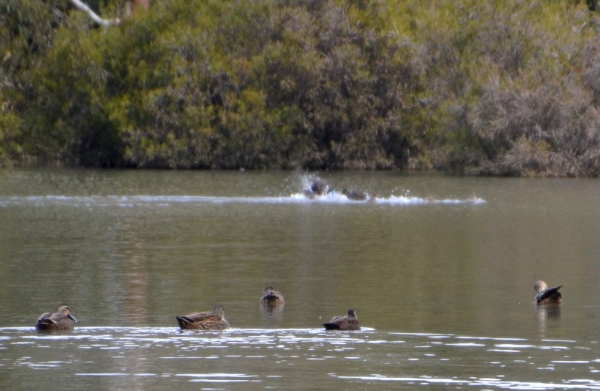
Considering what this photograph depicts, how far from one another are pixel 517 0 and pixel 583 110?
7.55 meters

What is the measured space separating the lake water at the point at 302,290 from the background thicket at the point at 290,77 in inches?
737

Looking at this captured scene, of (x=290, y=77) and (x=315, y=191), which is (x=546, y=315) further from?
(x=290, y=77)

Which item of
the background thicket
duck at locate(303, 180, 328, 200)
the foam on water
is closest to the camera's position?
the foam on water

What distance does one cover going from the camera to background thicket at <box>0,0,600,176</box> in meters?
52.4

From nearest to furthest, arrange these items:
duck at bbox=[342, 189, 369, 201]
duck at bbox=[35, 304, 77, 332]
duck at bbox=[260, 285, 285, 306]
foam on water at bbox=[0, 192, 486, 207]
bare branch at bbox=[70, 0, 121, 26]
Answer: duck at bbox=[35, 304, 77, 332] < duck at bbox=[260, 285, 285, 306] < foam on water at bbox=[0, 192, 486, 207] < duck at bbox=[342, 189, 369, 201] < bare branch at bbox=[70, 0, 121, 26]

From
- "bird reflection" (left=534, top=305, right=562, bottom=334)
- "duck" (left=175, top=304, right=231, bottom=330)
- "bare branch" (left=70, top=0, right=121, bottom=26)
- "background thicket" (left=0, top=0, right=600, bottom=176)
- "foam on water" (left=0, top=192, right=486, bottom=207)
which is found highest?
"bare branch" (left=70, top=0, right=121, bottom=26)

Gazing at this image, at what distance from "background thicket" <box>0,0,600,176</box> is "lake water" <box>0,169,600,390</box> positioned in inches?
737

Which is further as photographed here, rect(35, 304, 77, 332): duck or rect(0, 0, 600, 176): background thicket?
rect(0, 0, 600, 176): background thicket

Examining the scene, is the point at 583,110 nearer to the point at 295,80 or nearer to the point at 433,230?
the point at 295,80

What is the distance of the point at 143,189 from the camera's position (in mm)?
39375

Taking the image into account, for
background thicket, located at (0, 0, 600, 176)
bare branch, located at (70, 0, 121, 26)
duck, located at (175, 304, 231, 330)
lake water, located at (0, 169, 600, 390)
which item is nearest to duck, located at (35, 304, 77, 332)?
lake water, located at (0, 169, 600, 390)

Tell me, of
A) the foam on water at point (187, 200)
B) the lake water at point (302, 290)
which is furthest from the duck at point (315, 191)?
the lake water at point (302, 290)

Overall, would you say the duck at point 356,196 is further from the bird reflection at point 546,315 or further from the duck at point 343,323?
the duck at point 343,323

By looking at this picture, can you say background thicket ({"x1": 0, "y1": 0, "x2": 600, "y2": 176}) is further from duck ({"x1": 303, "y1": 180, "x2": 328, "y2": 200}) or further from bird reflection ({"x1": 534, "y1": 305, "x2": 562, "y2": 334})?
bird reflection ({"x1": 534, "y1": 305, "x2": 562, "y2": 334})
